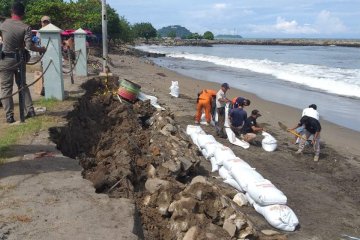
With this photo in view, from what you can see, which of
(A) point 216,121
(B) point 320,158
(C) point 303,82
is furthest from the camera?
(C) point 303,82

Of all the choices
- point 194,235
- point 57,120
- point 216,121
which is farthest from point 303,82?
point 194,235

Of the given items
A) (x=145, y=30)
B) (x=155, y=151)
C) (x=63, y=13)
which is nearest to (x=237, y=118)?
(x=155, y=151)

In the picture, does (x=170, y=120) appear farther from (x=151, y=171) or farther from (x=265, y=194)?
(x=265, y=194)

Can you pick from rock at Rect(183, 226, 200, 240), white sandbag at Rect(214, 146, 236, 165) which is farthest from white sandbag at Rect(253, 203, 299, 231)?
white sandbag at Rect(214, 146, 236, 165)

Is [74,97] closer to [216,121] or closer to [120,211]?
[216,121]

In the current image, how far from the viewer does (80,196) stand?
14.2 ft

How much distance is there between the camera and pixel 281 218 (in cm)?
537

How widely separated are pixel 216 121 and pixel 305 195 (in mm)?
3925

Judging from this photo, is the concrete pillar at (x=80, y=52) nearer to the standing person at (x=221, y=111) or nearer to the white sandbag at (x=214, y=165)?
the standing person at (x=221, y=111)

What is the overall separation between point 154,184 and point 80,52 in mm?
8958

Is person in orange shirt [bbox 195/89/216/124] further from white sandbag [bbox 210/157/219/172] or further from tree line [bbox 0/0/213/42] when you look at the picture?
tree line [bbox 0/0/213/42]

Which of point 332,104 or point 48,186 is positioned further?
point 332,104

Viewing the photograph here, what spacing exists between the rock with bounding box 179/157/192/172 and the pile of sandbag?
70 centimetres

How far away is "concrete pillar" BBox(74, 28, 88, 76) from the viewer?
13336 mm
